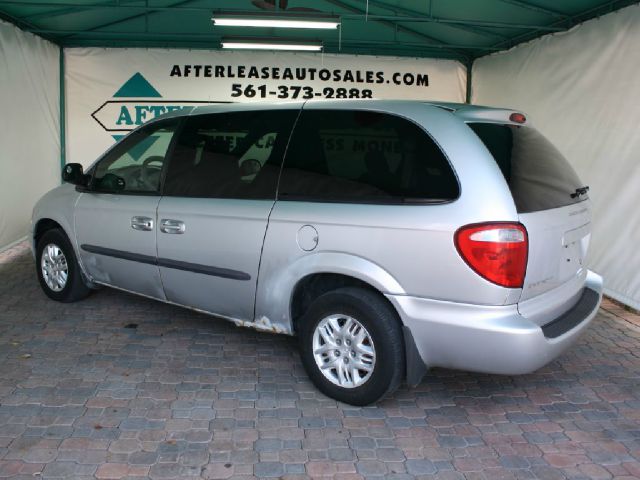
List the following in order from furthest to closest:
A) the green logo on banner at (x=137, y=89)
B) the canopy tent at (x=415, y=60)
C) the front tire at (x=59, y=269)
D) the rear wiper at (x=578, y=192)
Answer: the green logo on banner at (x=137, y=89), the canopy tent at (x=415, y=60), the front tire at (x=59, y=269), the rear wiper at (x=578, y=192)

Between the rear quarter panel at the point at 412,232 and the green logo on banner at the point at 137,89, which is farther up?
the green logo on banner at the point at 137,89

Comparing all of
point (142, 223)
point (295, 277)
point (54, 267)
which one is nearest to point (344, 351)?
point (295, 277)

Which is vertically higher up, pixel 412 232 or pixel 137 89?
pixel 137 89

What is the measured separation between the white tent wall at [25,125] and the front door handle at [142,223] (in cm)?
418

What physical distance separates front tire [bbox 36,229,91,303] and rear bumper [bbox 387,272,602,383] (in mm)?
3098

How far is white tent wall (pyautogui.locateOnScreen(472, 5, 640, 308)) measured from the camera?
5574 mm

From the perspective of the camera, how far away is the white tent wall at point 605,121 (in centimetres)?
557

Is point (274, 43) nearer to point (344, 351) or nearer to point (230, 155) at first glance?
point (230, 155)

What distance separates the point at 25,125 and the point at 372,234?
691cm

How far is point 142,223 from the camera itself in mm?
4094

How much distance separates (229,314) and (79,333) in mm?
1373

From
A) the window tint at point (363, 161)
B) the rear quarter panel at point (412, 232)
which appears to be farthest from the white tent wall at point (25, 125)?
the rear quarter panel at point (412, 232)

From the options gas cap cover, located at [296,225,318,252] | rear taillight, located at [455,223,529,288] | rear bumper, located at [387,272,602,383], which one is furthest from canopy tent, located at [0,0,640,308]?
gas cap cover, located at [296,225,318,252]

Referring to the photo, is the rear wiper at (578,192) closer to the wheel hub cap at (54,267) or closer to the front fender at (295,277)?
the front fender at (295,277)
